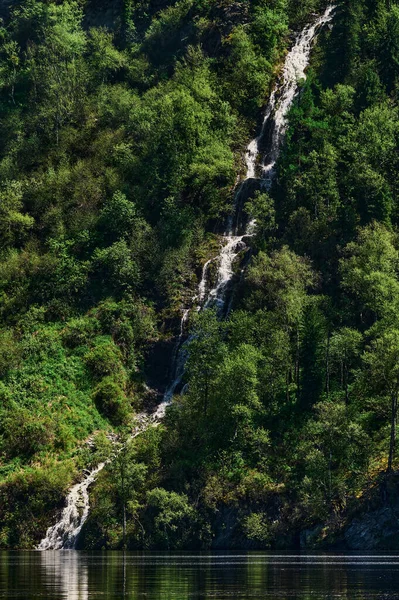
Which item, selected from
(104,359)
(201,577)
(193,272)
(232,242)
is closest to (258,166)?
(232,242)

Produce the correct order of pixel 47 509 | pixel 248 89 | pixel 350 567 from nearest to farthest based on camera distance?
pixel 350 567
pixel 47 509
pixel 248 89

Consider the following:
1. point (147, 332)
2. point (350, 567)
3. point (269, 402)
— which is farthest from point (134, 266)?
point (350, 567)

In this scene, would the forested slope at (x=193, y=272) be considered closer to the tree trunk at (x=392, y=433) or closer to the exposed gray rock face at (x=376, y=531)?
the tree trunk at (x=392, y=433)

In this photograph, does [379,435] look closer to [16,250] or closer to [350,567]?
[350,567]

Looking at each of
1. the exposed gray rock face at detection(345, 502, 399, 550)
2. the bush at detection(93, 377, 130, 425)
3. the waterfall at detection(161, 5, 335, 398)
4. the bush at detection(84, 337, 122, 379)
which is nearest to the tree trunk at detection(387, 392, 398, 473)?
the exposed gray rock face at detection(345, 502, 399, 550)

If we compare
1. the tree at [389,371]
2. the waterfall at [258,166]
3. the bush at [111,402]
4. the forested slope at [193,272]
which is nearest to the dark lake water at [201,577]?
the forested slope at [193,272]

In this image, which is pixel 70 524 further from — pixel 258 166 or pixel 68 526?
pixel 258 166
